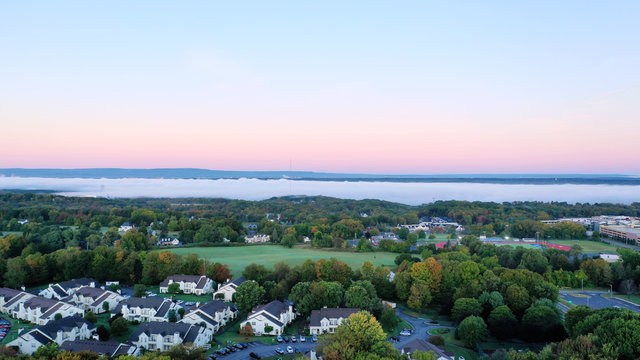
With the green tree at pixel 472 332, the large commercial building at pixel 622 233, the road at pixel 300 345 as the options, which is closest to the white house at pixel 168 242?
the road at pixel 300 345

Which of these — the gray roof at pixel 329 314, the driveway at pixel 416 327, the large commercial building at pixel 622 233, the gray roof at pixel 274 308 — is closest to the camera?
the driveway at pixel 416 327

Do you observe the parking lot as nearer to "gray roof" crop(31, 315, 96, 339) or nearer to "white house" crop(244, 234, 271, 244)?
"gray roof" crop(31, 315, 96, 339)

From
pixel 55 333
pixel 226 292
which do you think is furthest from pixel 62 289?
pixel 226 292

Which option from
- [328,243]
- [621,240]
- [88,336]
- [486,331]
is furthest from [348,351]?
[621,240]

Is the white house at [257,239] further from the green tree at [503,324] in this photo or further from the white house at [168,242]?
the green tree at [503,324]

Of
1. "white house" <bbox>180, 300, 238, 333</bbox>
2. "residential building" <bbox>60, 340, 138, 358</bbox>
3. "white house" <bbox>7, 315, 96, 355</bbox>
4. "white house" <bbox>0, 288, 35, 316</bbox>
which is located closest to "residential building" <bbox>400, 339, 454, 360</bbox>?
"white house" <bbox>180, 300, 238, 333</bbox>

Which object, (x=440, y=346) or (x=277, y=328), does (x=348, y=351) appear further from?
(x=277, y=328)
